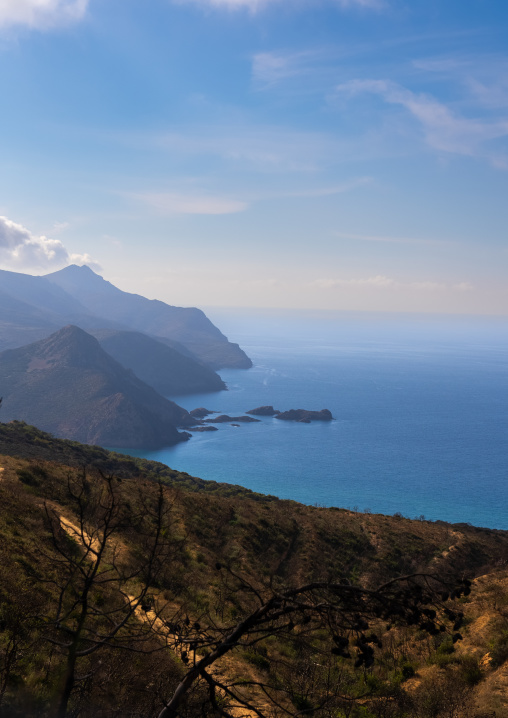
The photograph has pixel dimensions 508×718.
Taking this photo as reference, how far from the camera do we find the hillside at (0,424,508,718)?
16.8 ft

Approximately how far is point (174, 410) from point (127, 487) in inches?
5881

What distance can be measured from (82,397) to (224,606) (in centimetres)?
14990

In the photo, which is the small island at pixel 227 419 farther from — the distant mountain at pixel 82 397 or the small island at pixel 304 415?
the small island at pixel 304 415

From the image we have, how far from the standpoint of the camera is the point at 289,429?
16388cm

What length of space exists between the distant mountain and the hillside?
115893 mm

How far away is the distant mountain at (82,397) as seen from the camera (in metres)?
141

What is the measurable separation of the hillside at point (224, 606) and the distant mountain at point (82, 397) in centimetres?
11589

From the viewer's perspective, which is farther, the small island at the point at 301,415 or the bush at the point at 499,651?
the small island at the point at 301,415

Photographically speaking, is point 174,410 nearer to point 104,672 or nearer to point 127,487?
point 127,487

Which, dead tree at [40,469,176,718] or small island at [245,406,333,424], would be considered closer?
dead tree at [40,469,176,718]

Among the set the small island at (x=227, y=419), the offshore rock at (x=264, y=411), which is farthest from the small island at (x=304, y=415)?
the small island at (x=227, y=419)

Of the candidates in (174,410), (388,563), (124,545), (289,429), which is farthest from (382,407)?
(124,545)

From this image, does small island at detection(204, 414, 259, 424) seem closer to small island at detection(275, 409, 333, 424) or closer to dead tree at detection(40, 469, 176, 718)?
small island at detection(275, 409, 333, 424)

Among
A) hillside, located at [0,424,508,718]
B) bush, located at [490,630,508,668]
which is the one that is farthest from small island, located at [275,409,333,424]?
bush, located at [490,630,508,668]
